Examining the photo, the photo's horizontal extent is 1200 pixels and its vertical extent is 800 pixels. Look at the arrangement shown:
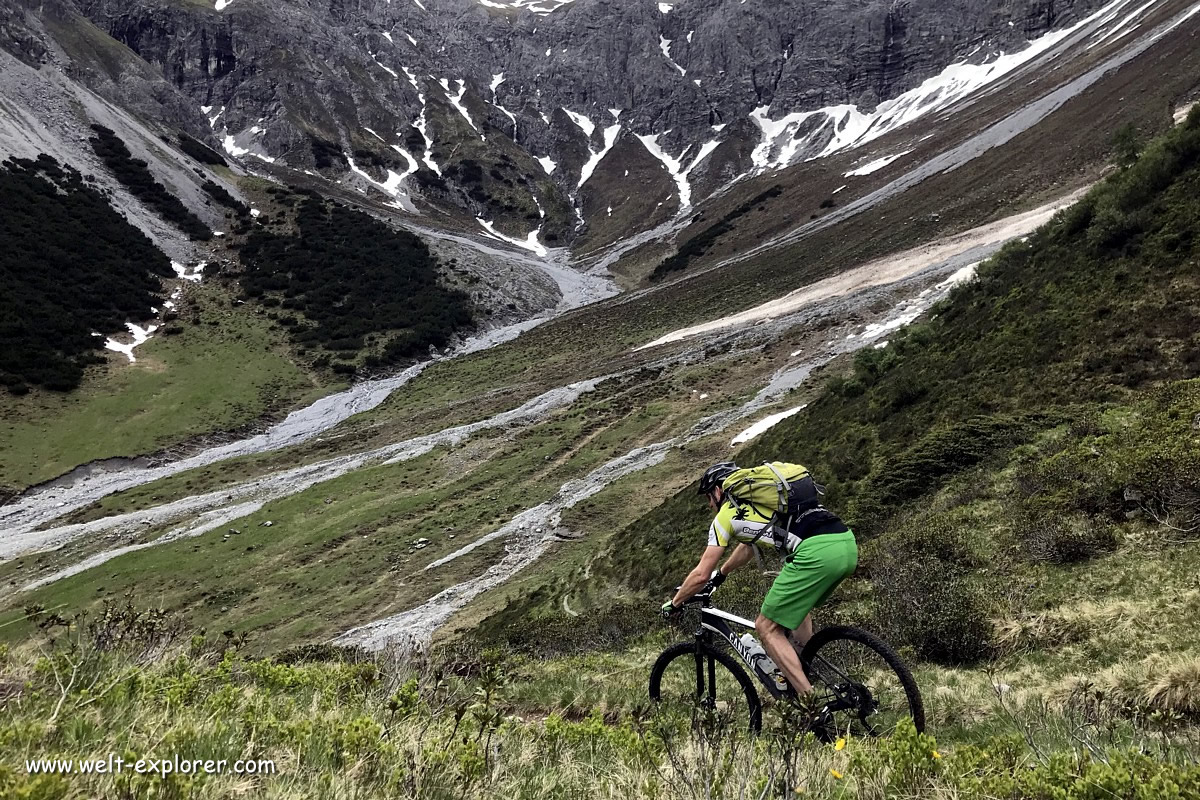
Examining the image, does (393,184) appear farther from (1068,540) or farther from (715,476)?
(1068,540)

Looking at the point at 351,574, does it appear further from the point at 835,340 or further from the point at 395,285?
the point at 395,285

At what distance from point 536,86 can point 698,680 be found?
217 metres

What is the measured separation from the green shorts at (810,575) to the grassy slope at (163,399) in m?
47.9

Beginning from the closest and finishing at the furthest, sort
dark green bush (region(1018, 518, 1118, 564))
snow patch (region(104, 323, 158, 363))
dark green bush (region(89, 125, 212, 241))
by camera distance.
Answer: dark green bush (region(1018, 518, 1118, 564)) < snow patch (region(104, 323, 158, 363)) < dark green bush (region(89, 125, 212, 241))

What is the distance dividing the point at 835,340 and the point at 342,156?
130914 mm

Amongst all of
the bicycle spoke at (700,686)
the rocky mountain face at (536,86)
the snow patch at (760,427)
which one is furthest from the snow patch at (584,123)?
the bicycle spoke at (700,686)

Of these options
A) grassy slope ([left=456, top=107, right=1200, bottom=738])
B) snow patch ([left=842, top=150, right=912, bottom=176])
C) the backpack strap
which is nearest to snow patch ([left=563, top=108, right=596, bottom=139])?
snow patch ([left=842, top=150, right=912, bottom=176])

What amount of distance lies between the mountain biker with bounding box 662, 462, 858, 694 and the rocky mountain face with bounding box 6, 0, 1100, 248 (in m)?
135

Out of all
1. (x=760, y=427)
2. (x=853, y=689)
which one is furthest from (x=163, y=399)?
(x=853, y=689)

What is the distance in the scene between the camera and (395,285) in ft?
251

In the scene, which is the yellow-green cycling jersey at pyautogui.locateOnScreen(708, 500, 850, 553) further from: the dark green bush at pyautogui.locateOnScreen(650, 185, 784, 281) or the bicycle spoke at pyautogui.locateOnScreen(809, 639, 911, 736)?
the dark green bush at pyautogui.locateOnScreen(650, 185, 784, 281)

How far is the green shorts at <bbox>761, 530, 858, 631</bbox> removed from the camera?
14.5 ft

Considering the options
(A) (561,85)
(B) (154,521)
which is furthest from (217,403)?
(A) (561,85)

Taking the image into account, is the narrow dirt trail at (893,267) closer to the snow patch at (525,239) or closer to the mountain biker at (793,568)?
the mountain biker at (793,568)
